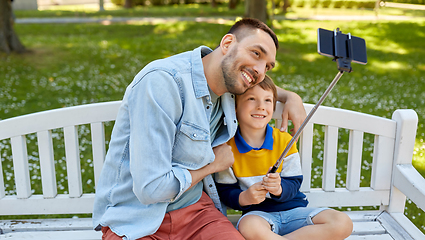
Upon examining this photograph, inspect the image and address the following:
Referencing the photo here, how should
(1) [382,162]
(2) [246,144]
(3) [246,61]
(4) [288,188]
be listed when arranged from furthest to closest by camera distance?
(1) [382,162] < (2) [246,144] < (4) [288,188] < (3) [246,61]

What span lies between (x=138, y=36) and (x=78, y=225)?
11.4m

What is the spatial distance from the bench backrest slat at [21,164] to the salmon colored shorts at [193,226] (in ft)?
2.42

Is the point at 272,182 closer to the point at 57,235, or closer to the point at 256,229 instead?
the point at 256,229

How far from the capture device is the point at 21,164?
2.42 meters

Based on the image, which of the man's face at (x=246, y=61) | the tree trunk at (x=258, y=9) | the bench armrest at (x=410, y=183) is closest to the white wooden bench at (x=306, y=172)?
the bench armrest at (x=410, y=183)

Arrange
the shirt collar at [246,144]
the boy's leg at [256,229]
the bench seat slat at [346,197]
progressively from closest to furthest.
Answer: the boy's leg at [256,229] → the shirt collar at [246,144] → the bench seat slat at [346,197]

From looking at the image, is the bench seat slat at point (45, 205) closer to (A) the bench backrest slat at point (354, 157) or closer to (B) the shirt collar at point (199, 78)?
(B) the shirt collar at point (199, 78)

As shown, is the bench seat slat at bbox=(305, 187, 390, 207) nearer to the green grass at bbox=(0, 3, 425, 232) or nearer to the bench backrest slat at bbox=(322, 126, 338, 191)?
the bench backrest slat at bbox=(322, 126, 338, 191)

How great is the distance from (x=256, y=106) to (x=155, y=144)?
0.71 m

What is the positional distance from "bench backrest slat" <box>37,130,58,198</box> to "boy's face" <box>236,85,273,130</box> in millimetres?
1197

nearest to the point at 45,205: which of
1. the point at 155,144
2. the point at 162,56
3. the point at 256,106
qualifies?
the point at 155,144

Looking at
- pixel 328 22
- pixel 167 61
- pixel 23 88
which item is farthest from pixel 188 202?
pixel 328 22

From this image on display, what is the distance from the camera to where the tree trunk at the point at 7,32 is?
888cm

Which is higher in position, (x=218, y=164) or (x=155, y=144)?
(x=155, y=144)
